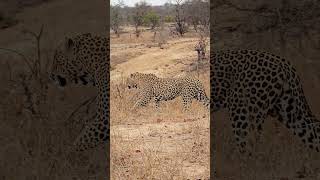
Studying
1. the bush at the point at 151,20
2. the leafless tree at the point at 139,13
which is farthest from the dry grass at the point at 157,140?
the bush at the point at 151,20

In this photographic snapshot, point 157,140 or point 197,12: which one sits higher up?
point 197,12

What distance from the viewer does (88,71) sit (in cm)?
543

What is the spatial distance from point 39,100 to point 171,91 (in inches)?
162

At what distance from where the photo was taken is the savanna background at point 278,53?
4730mm

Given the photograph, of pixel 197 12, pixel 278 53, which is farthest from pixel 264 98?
pixel 197 12

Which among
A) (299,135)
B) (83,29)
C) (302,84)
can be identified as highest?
(83,29)

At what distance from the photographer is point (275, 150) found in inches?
191

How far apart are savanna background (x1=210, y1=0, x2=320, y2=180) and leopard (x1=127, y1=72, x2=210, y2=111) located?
2632 millimetres

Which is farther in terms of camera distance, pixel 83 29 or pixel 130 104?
pixel 130 104

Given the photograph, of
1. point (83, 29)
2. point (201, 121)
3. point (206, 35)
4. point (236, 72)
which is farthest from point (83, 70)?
point (206, 35)

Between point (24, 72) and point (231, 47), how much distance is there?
2.20m

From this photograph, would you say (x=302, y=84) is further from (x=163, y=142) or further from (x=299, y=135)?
(x=163, y=142)

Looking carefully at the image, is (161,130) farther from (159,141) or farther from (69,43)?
(69,43)

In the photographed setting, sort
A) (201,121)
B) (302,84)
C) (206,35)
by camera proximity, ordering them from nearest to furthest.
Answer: (302,84) < (201,121) < (206,35)
